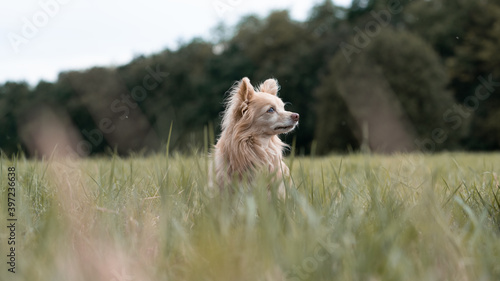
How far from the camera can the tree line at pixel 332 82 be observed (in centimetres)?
3042

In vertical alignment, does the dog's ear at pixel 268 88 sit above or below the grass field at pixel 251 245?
above

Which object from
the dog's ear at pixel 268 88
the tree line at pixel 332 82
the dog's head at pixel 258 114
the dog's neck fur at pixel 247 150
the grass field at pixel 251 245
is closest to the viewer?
the grass field at pixel 251 245

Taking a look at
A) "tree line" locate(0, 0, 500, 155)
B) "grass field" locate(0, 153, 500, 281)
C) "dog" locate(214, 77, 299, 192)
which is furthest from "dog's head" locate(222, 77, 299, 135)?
"tree line" locate(0, 0, 500, 155)

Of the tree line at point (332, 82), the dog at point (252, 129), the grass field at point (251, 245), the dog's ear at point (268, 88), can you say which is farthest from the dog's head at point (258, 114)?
the tree line at point (332, 82)

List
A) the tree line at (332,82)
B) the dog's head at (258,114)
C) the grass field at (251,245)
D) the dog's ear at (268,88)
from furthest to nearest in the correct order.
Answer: the tree line at (332,82) < the dog's ear at (268,88) < the dog's head at (258,114) < the grass field at (251,245)

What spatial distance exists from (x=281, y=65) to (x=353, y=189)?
114 ft

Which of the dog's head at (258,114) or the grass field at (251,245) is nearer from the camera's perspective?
the grass field at (251,245)

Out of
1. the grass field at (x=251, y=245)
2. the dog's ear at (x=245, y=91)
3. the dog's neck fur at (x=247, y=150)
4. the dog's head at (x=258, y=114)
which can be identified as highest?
the dog's ear at (x=245, y=91)

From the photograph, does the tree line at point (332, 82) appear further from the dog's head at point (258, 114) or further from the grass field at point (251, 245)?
the grass field at point (251, 245)

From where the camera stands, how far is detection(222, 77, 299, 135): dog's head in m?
4.46

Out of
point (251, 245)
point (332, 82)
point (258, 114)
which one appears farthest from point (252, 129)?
point (332, 82)

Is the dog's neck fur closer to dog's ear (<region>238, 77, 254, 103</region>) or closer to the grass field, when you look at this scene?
dog's ear (<region>238, 77, 254, 103</region>)

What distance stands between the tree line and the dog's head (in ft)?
61.3

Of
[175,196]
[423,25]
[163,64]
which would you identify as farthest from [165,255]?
[163,64]
